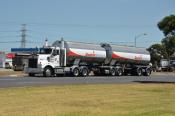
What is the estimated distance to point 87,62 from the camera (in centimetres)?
5622

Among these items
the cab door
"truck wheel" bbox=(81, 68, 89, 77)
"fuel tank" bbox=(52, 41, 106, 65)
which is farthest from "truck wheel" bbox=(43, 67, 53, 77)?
"truck wheel" bbox=(81, 68, 89, 77)

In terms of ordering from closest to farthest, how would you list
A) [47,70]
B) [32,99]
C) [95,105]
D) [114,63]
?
[95,105] → [32,99] → [47,70] → [114,63]

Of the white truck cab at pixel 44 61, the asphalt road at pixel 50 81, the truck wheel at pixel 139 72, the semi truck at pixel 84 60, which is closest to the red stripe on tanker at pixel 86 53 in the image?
the semi truck at pixel 84 60

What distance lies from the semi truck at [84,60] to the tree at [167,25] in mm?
7284

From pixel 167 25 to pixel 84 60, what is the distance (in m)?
11.1

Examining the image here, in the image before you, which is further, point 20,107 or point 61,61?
point 61,61

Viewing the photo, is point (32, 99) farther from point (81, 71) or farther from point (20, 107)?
point (81, 71)

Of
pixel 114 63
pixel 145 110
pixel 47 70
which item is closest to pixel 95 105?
pixel 145 110

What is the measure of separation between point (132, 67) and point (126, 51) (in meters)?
2.90

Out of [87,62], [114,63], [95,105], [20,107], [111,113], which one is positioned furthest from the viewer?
[114,63]

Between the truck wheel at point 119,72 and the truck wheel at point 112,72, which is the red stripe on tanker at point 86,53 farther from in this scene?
the truck wheel at point 119,72

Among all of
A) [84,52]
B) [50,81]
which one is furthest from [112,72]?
[50,81]

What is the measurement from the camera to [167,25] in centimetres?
4794

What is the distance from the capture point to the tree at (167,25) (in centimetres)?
4353
